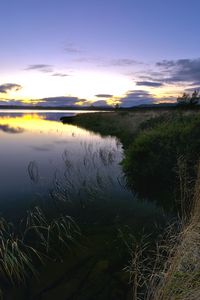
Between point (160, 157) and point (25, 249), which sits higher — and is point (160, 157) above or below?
above

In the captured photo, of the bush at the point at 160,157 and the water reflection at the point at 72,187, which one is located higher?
the bush at the point at 160,157

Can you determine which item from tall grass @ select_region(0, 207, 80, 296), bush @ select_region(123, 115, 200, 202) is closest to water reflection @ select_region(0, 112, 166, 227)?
bush @ select_region(123, 115, 200, 202)

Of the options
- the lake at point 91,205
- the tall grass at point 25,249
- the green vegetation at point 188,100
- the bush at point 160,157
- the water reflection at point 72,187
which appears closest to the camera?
the tall grass at point 25,249

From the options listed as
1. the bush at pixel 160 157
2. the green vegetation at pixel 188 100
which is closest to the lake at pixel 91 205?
the bush at pixel 160 157

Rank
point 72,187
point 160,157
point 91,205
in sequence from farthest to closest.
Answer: point 160,157 < point 72,187 < point 91,205

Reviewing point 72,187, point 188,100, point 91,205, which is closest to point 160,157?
point 72,187

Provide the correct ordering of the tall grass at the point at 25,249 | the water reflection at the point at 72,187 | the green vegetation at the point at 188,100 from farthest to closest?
the green vegetation at the point at 188,100 → the water reflection at the point at 72,187 → the tall grass at the point at 25,249

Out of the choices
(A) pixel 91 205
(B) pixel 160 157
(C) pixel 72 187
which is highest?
(B) pixel 160 157

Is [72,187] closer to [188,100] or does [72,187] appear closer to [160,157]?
[160,157]

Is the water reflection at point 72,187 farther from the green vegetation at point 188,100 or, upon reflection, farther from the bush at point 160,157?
the green vegetation at point 188,100

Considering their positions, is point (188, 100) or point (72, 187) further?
point (188, 100)

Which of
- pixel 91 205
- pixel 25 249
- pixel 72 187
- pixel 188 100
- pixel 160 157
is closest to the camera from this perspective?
pixel 25 249

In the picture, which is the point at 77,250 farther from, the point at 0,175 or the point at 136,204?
the point at 0,175

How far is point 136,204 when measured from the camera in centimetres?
1474
